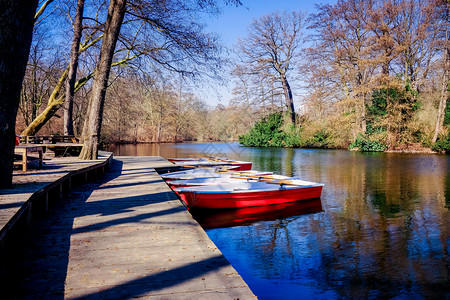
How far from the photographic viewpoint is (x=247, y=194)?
8516mm

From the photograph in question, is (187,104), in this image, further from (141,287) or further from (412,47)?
(141,287)

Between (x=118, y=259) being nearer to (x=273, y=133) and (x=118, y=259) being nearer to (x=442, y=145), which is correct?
(x=442, y=145)

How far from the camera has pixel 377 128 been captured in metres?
30.4

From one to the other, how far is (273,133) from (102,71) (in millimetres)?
31785

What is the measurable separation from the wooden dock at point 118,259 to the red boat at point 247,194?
3002 millimetres

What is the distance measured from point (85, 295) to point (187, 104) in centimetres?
5393

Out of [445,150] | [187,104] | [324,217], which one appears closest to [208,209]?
[324,217]

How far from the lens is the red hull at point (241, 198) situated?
8188mm

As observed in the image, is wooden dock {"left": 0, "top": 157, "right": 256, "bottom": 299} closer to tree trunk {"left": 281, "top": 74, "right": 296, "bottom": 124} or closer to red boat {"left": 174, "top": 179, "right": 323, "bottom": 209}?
red boat {"left": 174, "top": 179, "right": 323, "bottom": 209}

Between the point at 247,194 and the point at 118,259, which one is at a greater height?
the point at 118,259

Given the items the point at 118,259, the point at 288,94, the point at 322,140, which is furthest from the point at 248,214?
the point at 288,94

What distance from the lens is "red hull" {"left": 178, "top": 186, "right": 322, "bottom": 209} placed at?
8188 millimetres

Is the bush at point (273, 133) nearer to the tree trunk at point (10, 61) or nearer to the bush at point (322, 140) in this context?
the bush at point (322, 140)

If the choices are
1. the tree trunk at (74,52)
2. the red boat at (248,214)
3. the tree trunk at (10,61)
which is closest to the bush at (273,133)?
the tree trunk at (74,52)
